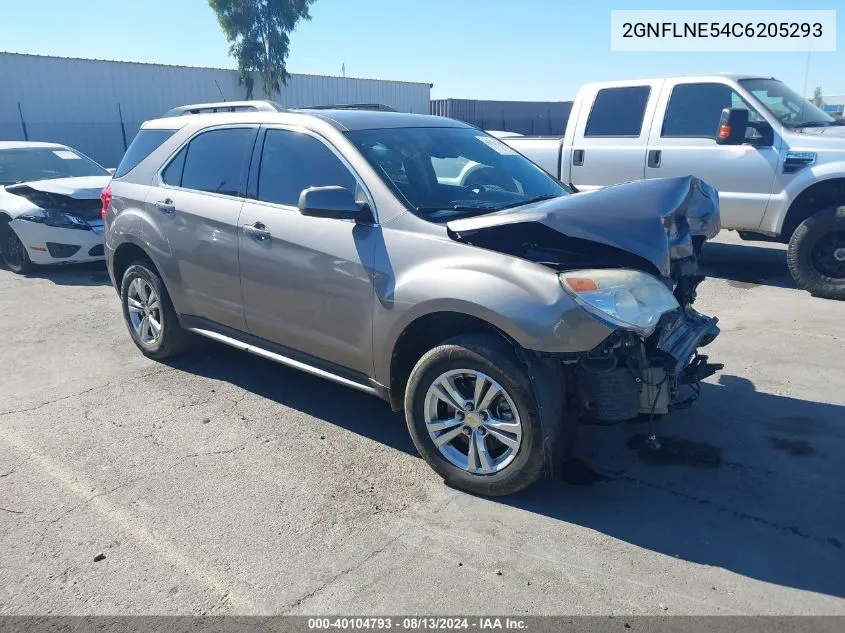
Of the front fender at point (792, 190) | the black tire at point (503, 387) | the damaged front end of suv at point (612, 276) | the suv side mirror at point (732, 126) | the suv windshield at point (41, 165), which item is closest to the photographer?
the damaged front end of suv at point (612, 276)

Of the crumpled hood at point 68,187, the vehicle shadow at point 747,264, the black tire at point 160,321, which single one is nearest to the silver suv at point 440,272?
the black tire at point 160,321

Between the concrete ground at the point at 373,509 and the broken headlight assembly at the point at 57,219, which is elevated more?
the broken headlight assembly at the point at 57,219

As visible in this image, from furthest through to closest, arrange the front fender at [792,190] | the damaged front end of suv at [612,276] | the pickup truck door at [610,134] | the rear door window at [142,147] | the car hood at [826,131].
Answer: the pickup truck door at [610,134] → the car hood at [826,131] → the front fender at [792,190] → the rear door window at [142,147] → the damaged front end of suv at [612,276]

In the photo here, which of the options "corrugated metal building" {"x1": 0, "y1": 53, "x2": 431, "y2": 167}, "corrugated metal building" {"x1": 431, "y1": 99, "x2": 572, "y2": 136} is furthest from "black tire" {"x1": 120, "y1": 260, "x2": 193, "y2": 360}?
"corrugated metal building" {"x1": 431, "y1": 99, "x2": 572, "y2": 136}

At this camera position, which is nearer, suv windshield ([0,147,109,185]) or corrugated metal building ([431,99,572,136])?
suv windshield ([0,147,109,185])

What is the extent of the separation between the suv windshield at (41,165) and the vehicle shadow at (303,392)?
5.66 metres

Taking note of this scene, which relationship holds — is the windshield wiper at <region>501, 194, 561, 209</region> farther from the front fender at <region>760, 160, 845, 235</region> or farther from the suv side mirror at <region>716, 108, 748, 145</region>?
the front fender at <region>760, 160, 845, 235</region>

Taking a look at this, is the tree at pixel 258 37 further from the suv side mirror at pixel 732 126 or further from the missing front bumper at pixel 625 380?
the missing front bumper at pixel 625 380

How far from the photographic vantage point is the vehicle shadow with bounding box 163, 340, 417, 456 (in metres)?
4.27

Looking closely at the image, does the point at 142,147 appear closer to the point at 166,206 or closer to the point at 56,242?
the point at 166,206

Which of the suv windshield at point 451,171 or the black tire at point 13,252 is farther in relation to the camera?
the black tire at point 13,252

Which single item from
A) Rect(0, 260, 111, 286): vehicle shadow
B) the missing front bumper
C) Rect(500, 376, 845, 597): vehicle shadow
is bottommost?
Rect(500, 376, 845, 597): vehicle shadow

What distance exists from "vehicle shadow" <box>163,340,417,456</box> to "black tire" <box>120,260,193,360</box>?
143 millimetres

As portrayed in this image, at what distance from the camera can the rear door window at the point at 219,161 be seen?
4523 mm
